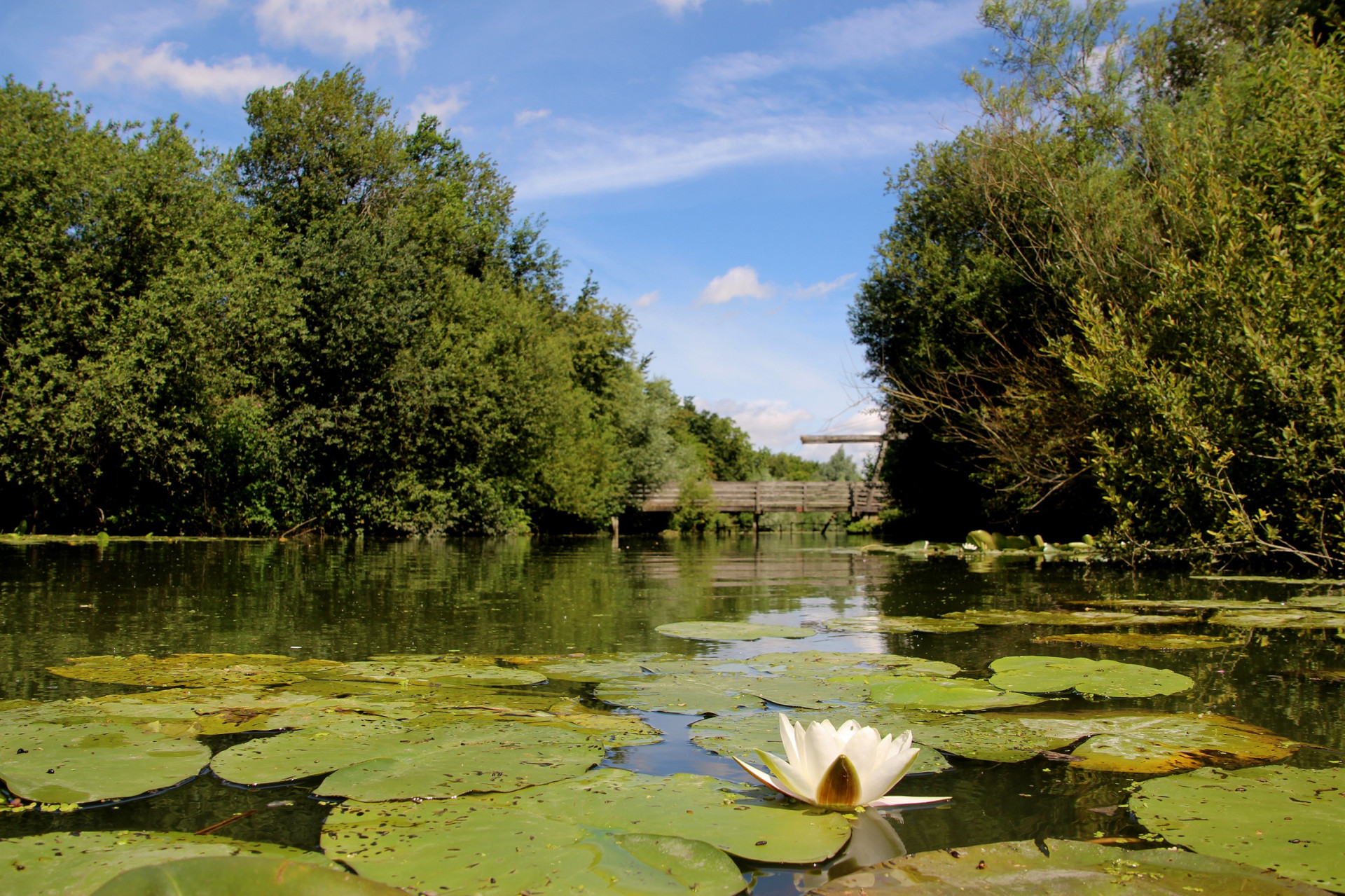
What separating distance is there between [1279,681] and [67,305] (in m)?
15.4

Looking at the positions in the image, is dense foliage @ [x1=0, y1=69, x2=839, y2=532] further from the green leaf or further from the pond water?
the green leaf

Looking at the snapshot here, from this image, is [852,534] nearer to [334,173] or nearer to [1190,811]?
[334,173]

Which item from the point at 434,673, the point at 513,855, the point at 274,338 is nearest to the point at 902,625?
the point at 434,673

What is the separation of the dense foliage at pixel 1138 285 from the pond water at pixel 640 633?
108 centimetres

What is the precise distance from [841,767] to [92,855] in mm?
1244

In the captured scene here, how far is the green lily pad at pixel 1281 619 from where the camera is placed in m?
4.53

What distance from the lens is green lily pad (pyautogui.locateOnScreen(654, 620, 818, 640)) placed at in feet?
14.1

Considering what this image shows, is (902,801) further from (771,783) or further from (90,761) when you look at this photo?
(90,761)

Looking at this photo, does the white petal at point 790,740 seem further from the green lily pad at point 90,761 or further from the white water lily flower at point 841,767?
the green lily pad at point 90,761

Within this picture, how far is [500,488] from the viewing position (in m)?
21.4

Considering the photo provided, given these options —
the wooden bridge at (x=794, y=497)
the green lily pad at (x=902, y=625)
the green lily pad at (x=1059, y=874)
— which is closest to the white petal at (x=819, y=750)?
the green lily pad at (x=1059, y=874)

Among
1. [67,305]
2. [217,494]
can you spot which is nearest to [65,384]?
[67,305]

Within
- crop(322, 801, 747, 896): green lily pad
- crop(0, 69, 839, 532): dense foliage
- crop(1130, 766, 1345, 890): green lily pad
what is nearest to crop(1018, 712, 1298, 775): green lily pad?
crop(1130, 766, 1345, 890): green lily pad

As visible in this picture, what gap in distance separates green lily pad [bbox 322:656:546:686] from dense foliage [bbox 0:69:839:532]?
468 inches
